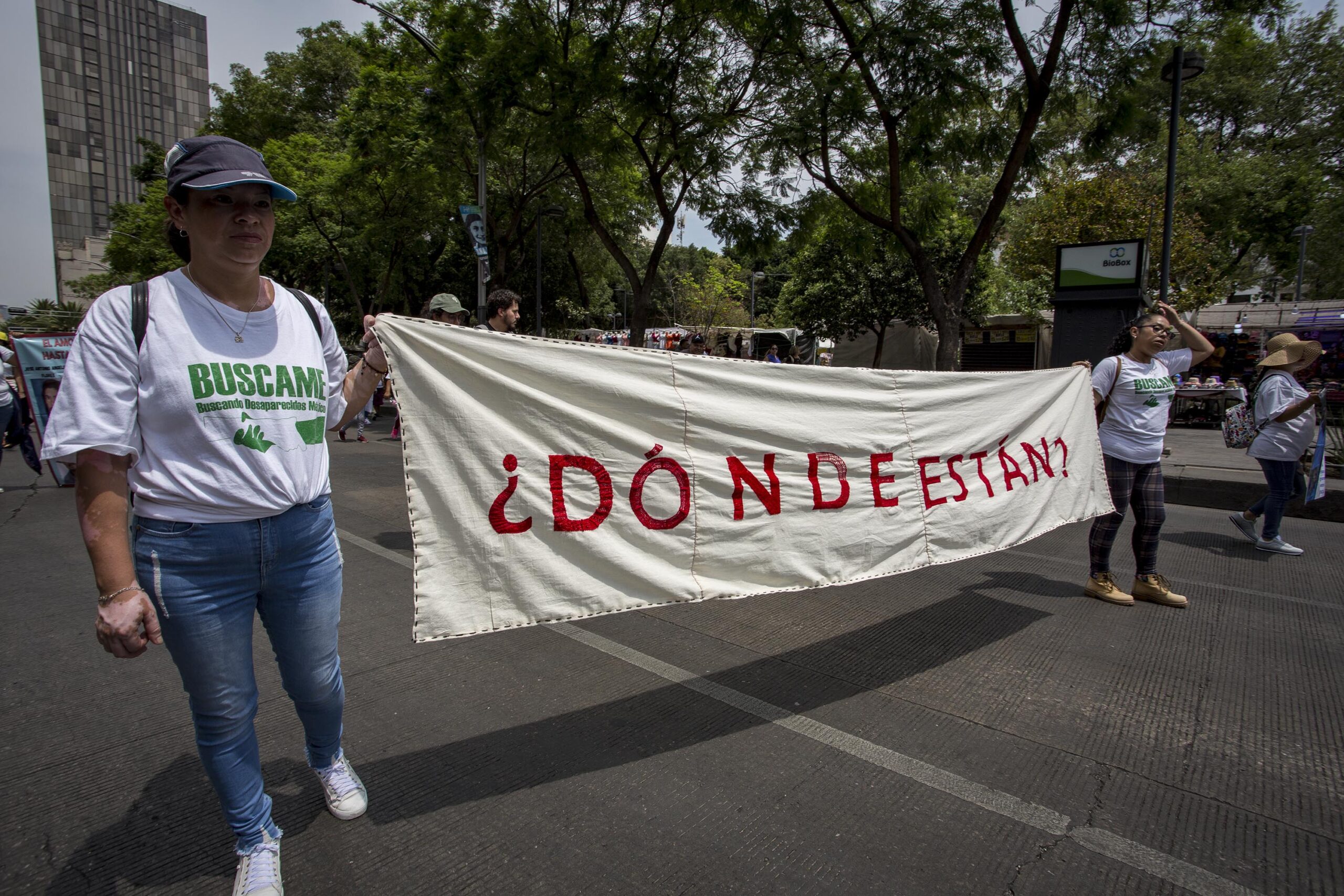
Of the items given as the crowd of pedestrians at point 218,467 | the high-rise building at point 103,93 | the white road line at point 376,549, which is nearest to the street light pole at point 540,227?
the white road line at point 376,549

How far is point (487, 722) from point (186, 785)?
3.47 ft

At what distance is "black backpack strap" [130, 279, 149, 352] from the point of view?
1908 mm

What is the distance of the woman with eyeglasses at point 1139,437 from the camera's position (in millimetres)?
4793

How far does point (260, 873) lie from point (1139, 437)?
16.3 ft

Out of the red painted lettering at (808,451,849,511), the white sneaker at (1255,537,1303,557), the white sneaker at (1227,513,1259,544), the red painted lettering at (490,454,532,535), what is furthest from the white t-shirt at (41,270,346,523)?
the white sneaker at (1227,513,1259,544)

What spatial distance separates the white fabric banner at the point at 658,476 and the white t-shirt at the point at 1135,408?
49.9 inches

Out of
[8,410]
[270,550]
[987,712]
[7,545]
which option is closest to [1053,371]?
[987,712]

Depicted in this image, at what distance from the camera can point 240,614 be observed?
209 centimetres

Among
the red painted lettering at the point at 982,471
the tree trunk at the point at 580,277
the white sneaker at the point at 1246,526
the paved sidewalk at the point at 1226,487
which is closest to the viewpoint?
the red painted lettering at the point at 982,471

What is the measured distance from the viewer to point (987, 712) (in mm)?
3357

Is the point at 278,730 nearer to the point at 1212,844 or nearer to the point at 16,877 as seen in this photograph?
the point at 16,877

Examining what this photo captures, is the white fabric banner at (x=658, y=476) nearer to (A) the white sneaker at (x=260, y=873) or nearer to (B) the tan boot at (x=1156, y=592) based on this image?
(A) the white sneaker at (x=260, y=873)

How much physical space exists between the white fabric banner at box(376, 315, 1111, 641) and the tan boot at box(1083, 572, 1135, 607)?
136 centimetres

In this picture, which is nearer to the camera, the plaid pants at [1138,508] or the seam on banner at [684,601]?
the seam on banner at [684,601]
